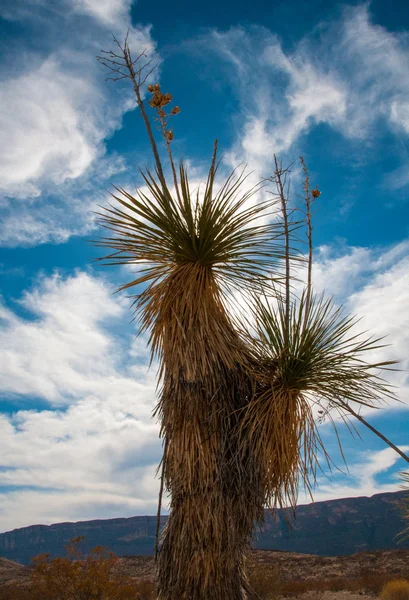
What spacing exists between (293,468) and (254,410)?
69 cm

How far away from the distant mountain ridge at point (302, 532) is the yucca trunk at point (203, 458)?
186 feet

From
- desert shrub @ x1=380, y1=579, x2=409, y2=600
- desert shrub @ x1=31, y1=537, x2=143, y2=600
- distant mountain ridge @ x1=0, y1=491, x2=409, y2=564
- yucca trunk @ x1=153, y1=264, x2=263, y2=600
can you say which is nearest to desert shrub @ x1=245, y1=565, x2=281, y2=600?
desert shrub @ x1=380, y1=579, x2=409, y2=600

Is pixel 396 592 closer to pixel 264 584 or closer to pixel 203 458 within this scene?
pixel 264 584

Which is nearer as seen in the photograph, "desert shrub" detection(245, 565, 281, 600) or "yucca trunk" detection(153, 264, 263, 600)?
"yucca trunk" detection(153, 264, 263, 600)


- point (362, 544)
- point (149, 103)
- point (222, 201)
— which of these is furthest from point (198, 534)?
point (362, 544)

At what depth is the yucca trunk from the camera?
4570mm

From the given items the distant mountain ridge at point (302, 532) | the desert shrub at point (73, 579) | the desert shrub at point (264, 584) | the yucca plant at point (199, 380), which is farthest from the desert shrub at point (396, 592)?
the distant mountain ridge at point (302, 532)

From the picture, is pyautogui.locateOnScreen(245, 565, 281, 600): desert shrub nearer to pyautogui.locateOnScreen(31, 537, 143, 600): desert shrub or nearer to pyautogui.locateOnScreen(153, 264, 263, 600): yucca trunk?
pyautogui.locateOnScreen(31, 537, 143, 600): desert shrub

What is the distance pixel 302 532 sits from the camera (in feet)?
218

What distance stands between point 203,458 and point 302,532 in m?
69.6

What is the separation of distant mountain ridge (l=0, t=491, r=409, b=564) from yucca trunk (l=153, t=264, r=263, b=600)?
56701 mm

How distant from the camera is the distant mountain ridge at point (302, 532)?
204ft

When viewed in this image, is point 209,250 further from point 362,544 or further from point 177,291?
point 362,544

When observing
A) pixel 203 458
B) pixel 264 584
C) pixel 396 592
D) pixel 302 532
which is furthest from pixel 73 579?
pixel 302 532
